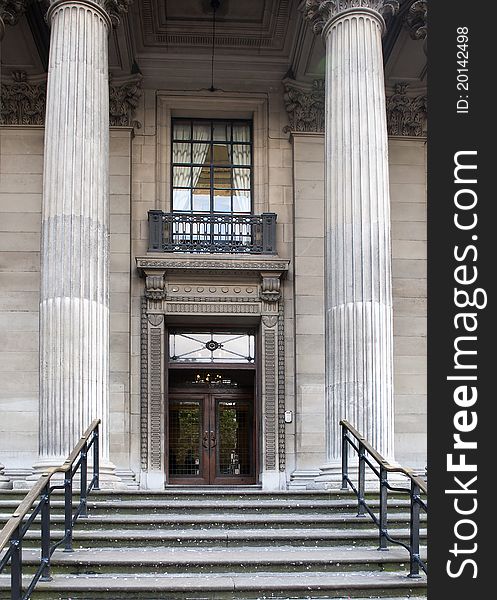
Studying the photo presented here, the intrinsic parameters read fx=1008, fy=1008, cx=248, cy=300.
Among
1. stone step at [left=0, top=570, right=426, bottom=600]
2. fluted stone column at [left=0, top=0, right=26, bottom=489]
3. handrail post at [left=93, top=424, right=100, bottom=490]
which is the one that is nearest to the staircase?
stone step at [left=0, top=570, right=426, bottom=600]

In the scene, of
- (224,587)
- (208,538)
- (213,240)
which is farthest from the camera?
(213,240)

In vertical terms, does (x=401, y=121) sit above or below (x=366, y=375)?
above

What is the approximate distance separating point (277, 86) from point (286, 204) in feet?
8.05

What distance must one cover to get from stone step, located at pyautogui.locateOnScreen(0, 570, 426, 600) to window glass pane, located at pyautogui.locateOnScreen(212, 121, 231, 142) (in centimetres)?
1225

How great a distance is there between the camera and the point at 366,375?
1414 cm

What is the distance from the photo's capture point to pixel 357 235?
14.6 meters

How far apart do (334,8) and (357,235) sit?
367cm

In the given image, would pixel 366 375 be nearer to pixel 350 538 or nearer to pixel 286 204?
pixel 350 538

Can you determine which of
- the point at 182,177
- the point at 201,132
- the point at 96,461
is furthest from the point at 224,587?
the point at 201,132

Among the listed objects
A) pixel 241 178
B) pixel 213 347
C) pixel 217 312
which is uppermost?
pixel 241 178

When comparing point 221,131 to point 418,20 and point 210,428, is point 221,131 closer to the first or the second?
point 418,20

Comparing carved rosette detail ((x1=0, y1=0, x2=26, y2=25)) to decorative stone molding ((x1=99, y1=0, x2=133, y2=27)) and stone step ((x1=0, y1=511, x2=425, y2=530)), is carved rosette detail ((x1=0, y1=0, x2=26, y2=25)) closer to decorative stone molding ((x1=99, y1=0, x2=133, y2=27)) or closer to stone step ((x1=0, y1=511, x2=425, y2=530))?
decorative stone molding ((x1=99, y1=0, x2=133, y2=27))

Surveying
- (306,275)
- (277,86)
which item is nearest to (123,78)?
(277,86)

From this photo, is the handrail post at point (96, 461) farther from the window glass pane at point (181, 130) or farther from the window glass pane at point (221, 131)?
the window glass pane at point (221, 131)
